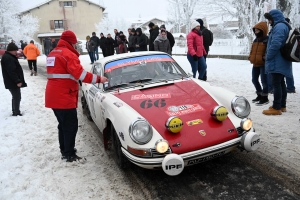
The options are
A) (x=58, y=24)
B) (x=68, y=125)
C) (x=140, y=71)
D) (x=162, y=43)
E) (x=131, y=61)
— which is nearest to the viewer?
(x=68, y=125)

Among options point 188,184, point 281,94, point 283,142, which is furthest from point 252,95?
point 188,184

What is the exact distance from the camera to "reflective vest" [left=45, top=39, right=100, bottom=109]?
12.4 ft

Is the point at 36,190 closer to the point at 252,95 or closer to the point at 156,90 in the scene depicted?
the point at 156,90

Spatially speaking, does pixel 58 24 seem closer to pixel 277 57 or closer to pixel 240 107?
pixel 277 57

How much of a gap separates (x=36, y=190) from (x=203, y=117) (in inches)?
90.7

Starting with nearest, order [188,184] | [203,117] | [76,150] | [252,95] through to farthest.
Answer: [188,184] → [203,117] → [76,150] → [252,95]

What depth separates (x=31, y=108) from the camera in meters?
7.41

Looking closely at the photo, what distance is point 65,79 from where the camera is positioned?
3873 mm

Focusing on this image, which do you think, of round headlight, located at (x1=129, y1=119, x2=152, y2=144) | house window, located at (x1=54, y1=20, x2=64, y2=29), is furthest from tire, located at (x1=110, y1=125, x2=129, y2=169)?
house window, located at (x1=54, y1=20, x2=64, y2=29)

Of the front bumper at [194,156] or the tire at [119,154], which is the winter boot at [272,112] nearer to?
the front bumper at [194,156]

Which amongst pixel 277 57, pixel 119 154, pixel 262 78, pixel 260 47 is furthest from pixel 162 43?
pixel 119 154

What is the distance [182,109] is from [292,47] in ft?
8.91

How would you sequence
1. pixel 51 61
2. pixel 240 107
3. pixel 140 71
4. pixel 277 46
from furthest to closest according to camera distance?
pixel 277 46, pixel 140 71, pixel 51 61, pixel 240 107

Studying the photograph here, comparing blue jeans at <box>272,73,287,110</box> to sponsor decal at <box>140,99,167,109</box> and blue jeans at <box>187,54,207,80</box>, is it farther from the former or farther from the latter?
blue jeans at <box>187,54,207,80</box>
